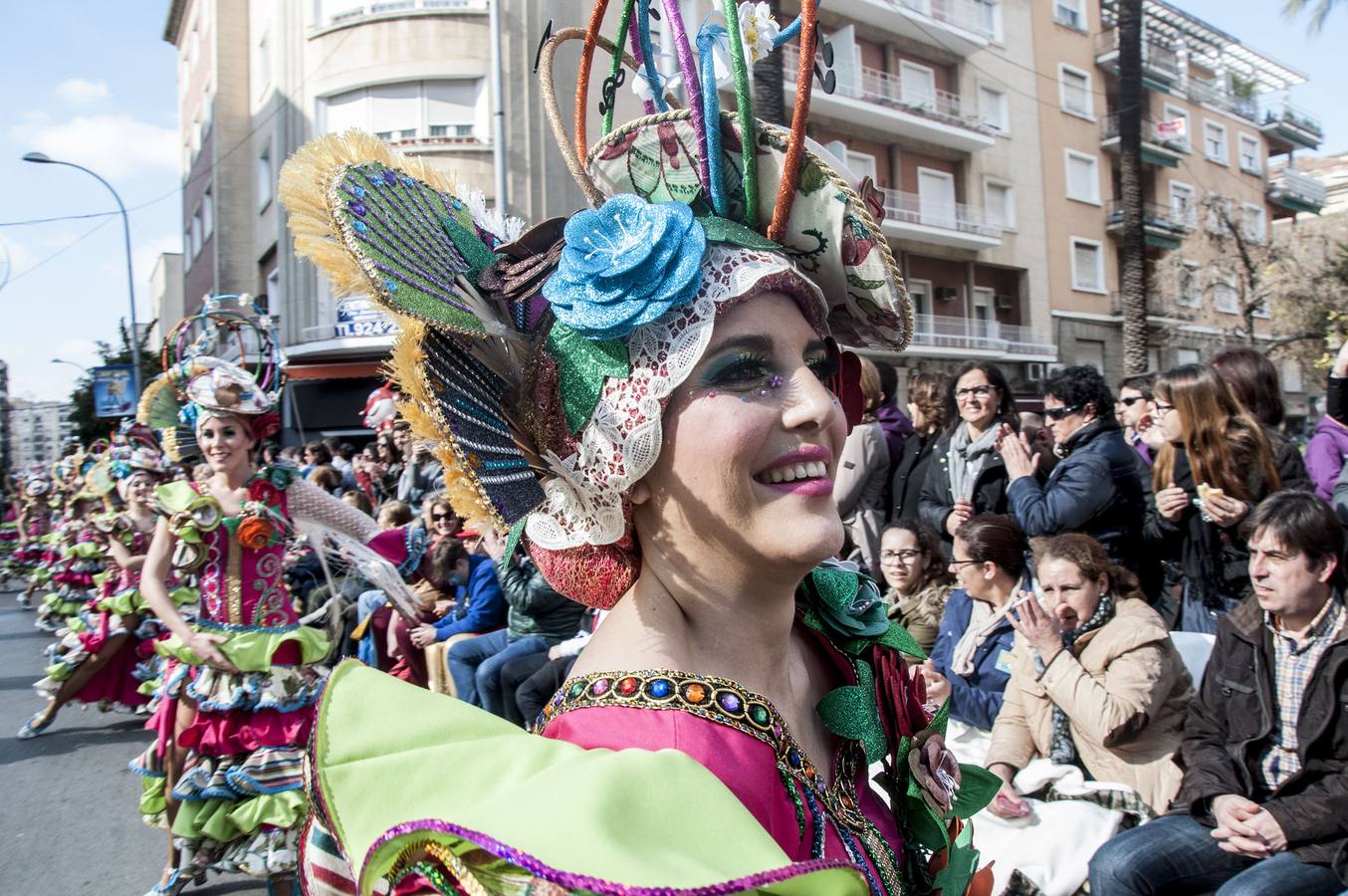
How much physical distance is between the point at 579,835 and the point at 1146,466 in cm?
474

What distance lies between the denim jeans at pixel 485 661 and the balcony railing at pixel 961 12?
22.3 m

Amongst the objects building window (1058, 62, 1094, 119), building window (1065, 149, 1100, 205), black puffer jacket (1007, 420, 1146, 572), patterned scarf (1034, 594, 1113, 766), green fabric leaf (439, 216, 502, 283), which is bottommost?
patterned scarf (1034, 594, 1113, 766)

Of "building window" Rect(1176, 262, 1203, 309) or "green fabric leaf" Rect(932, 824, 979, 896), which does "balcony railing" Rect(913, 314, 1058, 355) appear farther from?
"green fabric leaf" Rect(932, 824, 979, 896)

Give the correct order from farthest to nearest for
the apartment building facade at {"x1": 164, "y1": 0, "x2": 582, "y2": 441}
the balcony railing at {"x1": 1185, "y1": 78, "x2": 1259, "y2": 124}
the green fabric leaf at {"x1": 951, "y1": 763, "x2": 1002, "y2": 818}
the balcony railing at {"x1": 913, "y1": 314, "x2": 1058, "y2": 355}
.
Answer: the balcony railing at {"x1": 1185, "y1": 78, "x2": 1259, "y2": 124}, the balcony railing at {"x1": 913, "y1": 314, "x2": 1058, "y2": 355}, the apartment building facade at {"x1": 164, "y1": 0, "x2": 582, "y2": 441}, the green fabric leaf at {"x1": 951, "y1": 763, "x2": 1002, "y2": 818}

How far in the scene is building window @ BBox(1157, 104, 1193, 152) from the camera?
30281 mm

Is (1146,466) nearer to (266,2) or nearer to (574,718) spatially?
(574,718)

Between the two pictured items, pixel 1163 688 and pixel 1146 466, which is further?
pixel 1146 466

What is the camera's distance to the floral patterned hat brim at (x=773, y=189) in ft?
4.83

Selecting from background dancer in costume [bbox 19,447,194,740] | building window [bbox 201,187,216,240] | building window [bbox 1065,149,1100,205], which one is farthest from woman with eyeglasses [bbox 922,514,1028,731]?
building window [bbox 1065,149,1100,205]

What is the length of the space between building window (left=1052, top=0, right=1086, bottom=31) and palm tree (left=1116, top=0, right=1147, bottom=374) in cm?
1899

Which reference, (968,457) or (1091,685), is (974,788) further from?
(968,457)

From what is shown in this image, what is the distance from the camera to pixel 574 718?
1.24 m

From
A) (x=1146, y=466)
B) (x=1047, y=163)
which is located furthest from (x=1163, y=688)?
(x=1047, y=163)

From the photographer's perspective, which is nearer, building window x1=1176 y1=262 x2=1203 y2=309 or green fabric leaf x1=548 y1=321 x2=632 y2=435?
green fabric leaf x1=548 y1=321 x2=632 y2=435
